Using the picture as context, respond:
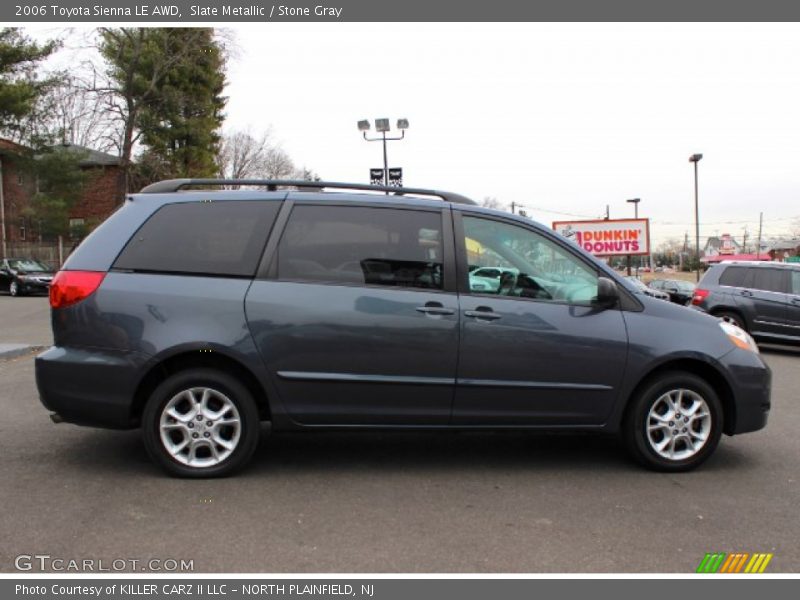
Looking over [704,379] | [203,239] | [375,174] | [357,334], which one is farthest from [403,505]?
[375,174]

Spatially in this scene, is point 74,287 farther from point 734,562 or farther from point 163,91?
point 163,91

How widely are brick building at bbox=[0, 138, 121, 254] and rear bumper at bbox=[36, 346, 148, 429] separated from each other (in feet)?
96.7

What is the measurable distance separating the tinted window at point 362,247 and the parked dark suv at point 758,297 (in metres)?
9.73

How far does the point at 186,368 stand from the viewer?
4160 millimetres

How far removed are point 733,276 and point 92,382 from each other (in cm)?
1180

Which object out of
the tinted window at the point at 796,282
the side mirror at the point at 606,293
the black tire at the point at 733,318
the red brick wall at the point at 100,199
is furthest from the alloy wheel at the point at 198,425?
the red brick wall at the point at 100,199

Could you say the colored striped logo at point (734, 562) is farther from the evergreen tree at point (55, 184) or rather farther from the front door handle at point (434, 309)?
the evergreen tree at point (55, 184)

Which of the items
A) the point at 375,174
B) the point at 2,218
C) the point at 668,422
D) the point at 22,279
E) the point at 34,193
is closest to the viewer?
the point at 668,422

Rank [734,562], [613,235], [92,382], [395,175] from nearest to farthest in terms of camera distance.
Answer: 1. [734,562]
2. [92,382]
3. [395,175]
4. [613,235]

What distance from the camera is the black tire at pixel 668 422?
4414mm

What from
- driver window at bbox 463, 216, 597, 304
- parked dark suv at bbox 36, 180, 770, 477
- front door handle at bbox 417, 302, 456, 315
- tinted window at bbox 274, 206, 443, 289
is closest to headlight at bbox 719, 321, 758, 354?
parked dark suv at bbox 36, 180, 770, 477

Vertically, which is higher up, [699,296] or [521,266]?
[521,266]

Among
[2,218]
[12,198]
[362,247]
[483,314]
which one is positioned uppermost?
[12,198]

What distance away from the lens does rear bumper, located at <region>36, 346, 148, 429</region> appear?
159 inches
